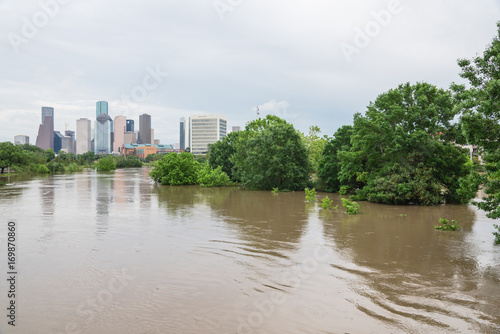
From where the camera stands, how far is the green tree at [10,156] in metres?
58.3

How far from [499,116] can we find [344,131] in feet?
68.3

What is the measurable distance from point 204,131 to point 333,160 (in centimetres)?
14422

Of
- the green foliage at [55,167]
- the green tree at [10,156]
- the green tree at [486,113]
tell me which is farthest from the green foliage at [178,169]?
the green foliage at [55,167]

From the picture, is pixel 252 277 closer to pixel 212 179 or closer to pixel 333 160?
pixel 333 160

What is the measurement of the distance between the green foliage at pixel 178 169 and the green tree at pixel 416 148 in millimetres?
21654

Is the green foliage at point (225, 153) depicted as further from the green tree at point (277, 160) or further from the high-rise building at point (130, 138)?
the high-rise building at point (130, 138)

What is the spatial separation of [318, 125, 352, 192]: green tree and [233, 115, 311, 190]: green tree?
2.34 meters

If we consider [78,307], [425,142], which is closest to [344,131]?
[425,142]

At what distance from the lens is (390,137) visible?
21078 millimetres

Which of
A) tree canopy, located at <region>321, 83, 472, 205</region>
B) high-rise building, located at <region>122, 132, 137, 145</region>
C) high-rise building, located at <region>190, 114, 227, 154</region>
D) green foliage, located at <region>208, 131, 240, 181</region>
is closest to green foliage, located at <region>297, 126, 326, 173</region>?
green foliage, located at <region>208, 131, 240, 181</region>

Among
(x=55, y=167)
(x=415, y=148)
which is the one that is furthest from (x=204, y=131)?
(x=415, y=148)

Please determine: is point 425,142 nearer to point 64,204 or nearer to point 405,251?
point 405,251

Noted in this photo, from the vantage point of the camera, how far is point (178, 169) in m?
38.5

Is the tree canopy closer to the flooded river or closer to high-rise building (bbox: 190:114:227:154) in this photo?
the flooded river
